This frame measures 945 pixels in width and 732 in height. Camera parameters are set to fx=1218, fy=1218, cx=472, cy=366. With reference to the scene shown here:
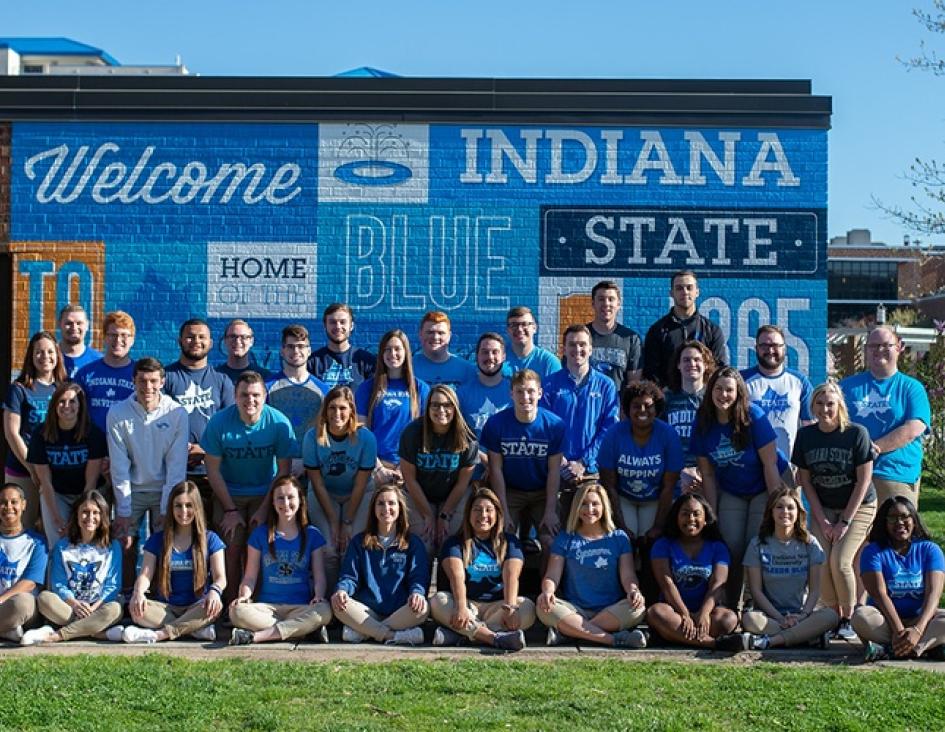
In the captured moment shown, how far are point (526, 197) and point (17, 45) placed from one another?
59.5 meters

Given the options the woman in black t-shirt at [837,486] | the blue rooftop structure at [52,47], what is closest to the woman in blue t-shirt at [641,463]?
the woman in black t-shirt at [837,486]

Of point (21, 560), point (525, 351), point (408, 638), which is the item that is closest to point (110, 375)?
point (21, 560)

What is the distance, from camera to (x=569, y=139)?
1158cm

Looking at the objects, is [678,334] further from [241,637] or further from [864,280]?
[864,280]

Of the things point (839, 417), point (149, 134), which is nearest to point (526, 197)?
point (149, 134)

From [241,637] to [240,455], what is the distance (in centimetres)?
129

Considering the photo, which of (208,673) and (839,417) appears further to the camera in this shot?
(839,417)

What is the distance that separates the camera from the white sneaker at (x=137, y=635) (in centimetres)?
784

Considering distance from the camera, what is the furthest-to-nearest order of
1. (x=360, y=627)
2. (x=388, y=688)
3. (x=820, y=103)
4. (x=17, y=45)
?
(x=17, y=45)
(x=820, y=103)
(x=360, y=627)
(x=388, y=688)

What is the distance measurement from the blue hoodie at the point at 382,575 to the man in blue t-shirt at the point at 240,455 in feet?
2.48

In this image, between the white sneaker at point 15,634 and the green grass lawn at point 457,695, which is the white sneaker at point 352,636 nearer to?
the green grass lawn at point 457,695

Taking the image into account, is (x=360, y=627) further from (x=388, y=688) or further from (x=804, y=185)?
(x=804, y=185)

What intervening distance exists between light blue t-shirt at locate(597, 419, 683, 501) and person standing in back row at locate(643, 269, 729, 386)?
2.80ft

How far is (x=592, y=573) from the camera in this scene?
8.10 meters
